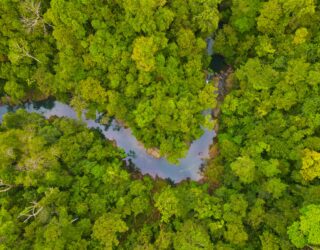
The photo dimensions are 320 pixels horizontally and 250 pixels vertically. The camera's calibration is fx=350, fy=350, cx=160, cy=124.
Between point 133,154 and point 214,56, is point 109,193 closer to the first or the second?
point 133,154

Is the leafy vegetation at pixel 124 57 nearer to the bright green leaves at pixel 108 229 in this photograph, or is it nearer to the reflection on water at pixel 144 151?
the reflection on water at pixel 144 151

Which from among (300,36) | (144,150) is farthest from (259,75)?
(144,150)

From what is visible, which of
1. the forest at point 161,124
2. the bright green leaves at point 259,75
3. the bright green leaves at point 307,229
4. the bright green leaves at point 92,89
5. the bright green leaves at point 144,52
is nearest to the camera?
the bright green leaves at point 307,229

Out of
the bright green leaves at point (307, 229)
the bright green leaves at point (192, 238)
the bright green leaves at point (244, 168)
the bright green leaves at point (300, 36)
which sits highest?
the bright green leaves at point (300, 36)

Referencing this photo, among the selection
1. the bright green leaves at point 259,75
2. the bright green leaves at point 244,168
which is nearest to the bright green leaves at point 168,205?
the bright green leaves at point 244,168

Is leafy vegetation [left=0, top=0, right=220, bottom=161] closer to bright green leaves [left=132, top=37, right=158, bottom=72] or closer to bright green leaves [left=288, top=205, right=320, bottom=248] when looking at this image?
bright green leaves [left=132, top=37, right=158, bottom=72]

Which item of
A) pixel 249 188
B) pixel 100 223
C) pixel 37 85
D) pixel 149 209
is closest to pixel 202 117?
pixel 249 188
